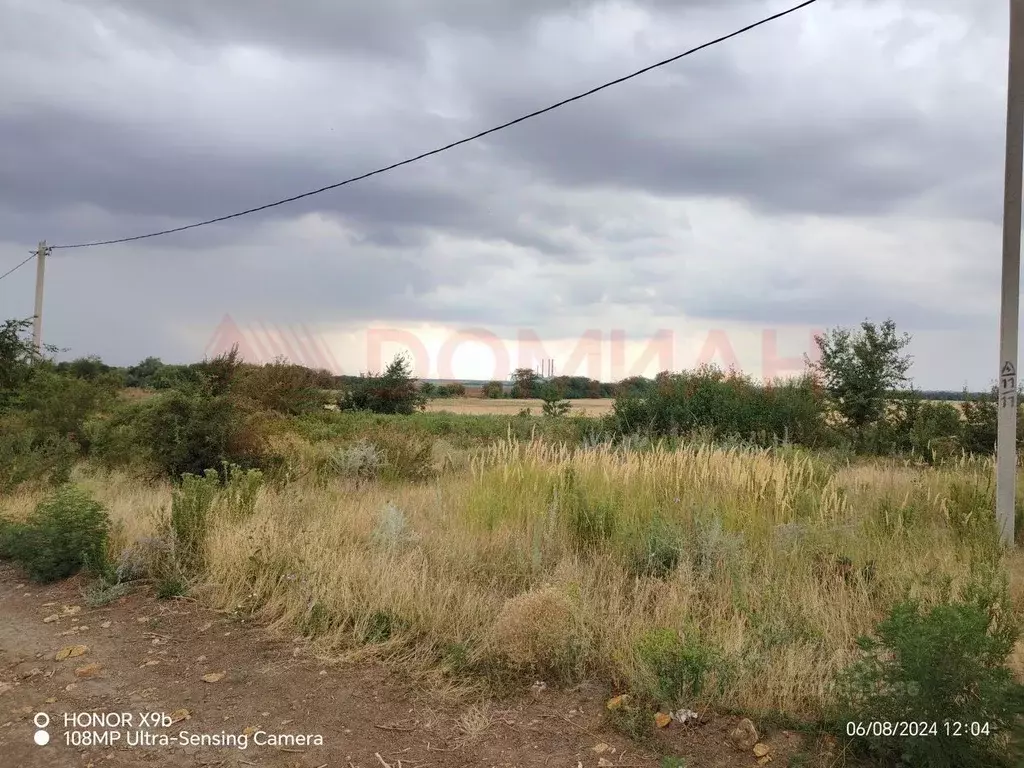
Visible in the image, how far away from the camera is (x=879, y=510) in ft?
25.8

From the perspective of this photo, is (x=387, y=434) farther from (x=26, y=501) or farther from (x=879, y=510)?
(x=879, y=510)

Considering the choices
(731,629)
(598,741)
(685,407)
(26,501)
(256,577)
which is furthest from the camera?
(685,407)

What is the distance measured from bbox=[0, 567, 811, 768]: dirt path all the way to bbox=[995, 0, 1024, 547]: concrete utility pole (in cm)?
471

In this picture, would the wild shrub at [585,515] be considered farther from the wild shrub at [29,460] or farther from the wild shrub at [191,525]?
the wild shrub at [29,460]

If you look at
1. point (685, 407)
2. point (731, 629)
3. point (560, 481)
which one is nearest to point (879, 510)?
point (560, 481)

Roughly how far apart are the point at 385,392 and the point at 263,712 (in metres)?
44.4

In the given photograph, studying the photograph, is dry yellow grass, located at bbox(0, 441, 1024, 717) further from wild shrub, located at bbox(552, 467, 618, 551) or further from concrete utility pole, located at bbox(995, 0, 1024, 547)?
concrete utility pole, located at bbox(995, 0, 1024, 547)

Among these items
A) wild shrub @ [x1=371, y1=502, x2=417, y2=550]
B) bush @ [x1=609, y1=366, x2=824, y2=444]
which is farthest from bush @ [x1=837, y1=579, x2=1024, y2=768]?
bush @ [x1=609, y1=366, x2=824, y2=444]

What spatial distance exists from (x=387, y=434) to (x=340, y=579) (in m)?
10.1

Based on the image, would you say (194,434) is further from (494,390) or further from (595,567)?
(494,390)

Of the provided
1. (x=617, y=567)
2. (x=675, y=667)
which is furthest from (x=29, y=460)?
(x=675, y=667)

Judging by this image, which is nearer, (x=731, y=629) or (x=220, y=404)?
(x=731, y=629)

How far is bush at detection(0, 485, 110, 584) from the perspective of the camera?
652 cm

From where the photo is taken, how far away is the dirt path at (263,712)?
3.62 m
